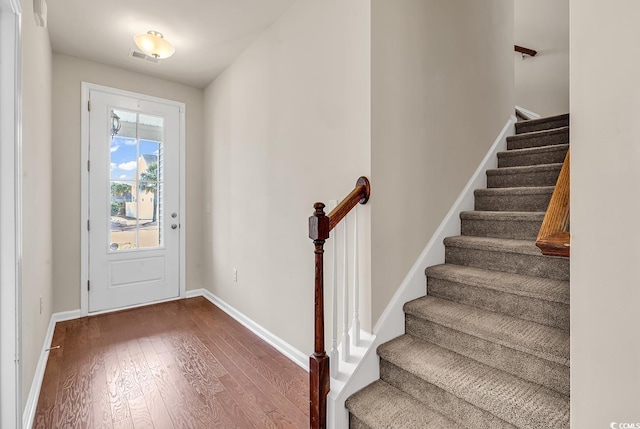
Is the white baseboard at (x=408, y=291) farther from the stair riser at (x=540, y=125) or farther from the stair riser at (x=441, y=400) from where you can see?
the stair riser at (x=540, y=125)

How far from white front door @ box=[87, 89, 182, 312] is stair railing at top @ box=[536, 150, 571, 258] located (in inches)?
144

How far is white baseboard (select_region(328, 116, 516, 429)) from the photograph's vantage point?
156cm

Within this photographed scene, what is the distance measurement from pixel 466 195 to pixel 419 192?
62 cm

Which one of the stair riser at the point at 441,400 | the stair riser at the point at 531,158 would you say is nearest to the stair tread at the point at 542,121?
the stair riser at the point at 531,158

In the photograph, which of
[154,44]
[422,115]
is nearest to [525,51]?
[422,115]

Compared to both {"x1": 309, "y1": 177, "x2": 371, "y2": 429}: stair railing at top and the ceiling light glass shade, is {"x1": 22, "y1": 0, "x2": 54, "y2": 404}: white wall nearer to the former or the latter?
the ceiling light glass shade

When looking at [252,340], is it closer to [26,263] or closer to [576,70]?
[26,263]

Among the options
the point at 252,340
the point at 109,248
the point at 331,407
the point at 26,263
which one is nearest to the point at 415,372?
the point at 331,407

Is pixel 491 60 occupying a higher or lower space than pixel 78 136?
higher

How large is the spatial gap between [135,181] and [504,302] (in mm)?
3629

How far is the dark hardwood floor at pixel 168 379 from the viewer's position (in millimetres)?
1680

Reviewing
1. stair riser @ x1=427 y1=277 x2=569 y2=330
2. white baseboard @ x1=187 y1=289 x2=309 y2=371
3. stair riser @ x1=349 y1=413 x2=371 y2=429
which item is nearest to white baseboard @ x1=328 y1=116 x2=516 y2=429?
stair riser @ x1=349 y1=413 x2=371 y2=429

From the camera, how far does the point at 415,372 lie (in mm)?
1490

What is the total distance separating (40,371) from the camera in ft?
6.73
